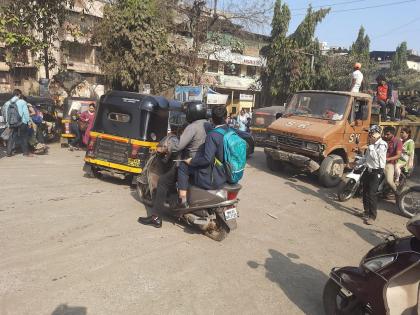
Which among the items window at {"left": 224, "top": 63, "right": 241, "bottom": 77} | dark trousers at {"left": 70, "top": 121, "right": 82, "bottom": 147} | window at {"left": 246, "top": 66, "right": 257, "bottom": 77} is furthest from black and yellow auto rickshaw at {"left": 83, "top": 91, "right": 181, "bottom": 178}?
window at {"left": 246, "top": 66, "right": 257, "bottom": 77}

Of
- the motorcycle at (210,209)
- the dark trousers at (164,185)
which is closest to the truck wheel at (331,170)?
the motorcycle at (210,209)

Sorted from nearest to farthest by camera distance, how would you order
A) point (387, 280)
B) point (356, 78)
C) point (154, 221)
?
point (387, 280) → point (154, 221) → point (356, 78)

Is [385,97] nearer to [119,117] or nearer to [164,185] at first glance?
[119,117]

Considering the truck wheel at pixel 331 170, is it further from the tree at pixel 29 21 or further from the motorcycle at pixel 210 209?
the tree at pixel 29 21

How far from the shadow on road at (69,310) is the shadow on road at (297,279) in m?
2.10

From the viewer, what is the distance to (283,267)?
492 cm

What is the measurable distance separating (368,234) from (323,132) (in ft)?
11.1

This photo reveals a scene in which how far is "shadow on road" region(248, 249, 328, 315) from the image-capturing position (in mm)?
4098

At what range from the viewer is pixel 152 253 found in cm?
493

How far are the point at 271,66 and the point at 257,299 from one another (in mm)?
28457

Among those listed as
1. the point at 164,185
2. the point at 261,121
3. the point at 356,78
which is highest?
the point at 356,78

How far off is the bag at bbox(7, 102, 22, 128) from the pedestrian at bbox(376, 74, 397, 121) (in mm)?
10313

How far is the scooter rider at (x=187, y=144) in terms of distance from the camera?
546 cm

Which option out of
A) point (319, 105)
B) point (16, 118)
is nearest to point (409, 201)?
point (319, 105)
